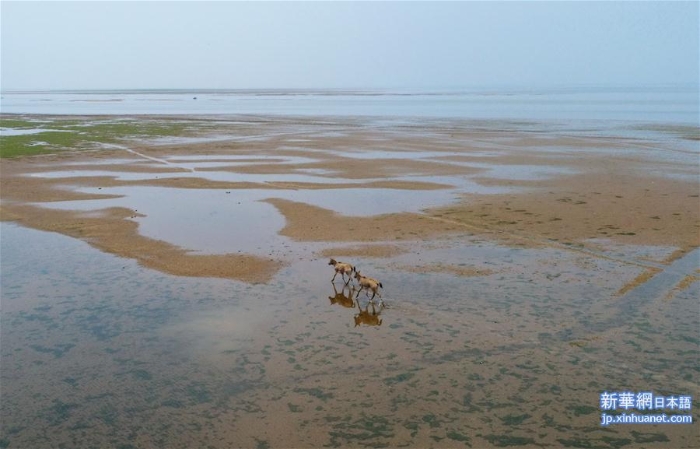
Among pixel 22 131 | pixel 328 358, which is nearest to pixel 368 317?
pixel 328 358

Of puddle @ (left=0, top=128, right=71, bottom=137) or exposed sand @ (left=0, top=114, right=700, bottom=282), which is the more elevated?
puddle @ (left=0, top=128, right=71, bottom=137)

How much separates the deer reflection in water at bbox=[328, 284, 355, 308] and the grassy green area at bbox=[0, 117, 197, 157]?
3010 cm

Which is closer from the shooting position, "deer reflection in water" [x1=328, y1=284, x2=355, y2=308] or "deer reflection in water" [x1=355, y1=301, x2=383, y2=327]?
"deer reflection in water" [x1=355, y1=301, x2=383, y2=327]

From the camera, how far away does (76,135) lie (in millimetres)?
48312

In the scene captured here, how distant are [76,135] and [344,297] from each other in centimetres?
4221

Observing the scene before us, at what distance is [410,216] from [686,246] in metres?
8.06

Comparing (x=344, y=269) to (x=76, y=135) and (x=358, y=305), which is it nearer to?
(x=358, y=305)

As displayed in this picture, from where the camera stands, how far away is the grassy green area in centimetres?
3931

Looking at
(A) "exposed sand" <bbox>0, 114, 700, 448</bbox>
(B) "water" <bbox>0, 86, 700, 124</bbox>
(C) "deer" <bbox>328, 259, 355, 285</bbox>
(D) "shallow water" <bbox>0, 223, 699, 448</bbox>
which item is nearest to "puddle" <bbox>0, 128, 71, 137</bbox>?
(A) "exposed sand" <bbox>0, 114, 700, 448</bbox>

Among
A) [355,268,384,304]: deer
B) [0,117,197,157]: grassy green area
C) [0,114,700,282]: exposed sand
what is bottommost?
[355,268,384,304]: deer

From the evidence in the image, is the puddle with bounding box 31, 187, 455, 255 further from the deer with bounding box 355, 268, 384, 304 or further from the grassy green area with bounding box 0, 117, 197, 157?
the grassy green area with bounding box 0, 117, 197, 157

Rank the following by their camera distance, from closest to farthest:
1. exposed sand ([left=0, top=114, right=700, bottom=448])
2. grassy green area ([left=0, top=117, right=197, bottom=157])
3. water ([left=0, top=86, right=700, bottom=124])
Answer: exposed sand ([left=0, top=114, right=700, bottom=448]), grassy green area ([left=0, top=117, right=197, bottom=157]), water ([left=0, top=86, right=700, bottom=124])

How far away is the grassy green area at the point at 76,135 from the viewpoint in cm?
3931

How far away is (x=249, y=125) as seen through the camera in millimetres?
61312
